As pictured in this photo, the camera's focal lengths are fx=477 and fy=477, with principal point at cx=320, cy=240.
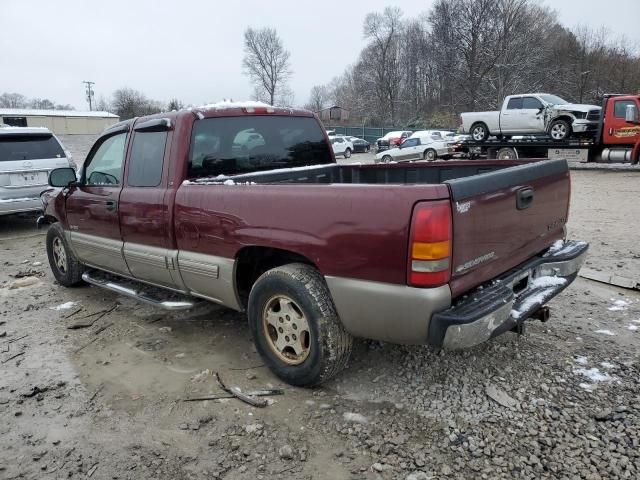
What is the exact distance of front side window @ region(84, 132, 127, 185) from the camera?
434cm

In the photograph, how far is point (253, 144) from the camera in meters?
4.07

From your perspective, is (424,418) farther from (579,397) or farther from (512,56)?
(512,56)

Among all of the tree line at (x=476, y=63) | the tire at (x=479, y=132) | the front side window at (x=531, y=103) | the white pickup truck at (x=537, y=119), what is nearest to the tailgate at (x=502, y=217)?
the white pickup truck at (x=537, y=119)

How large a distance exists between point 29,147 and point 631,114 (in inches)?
675

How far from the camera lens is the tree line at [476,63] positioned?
161 ft

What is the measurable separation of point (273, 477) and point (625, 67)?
54.4 m

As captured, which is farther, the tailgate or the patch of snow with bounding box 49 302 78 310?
the patch of snow with bounding box 49 302 78 310

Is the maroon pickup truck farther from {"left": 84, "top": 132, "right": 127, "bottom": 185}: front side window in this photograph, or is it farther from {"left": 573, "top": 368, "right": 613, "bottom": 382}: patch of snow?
{"left": 573, "top": 368, "right": 613, "bottom": 382}: patch of snow

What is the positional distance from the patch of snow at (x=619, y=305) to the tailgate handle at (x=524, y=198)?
6.52 ft

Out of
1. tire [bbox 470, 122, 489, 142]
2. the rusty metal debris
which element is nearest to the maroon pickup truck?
the rusty metal debris

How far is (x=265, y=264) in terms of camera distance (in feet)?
11.5

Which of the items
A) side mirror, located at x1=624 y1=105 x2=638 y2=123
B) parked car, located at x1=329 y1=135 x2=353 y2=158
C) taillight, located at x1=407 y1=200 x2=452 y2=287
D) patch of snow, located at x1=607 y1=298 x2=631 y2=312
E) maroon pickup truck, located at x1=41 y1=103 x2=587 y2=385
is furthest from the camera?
parked car, located at x1=329 y1=135 x2=353 y2=158

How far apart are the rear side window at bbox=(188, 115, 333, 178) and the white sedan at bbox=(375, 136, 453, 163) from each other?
781 inches

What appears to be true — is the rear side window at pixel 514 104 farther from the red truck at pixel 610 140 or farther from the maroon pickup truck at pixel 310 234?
the maroon pickup truck at pixel 310 234
